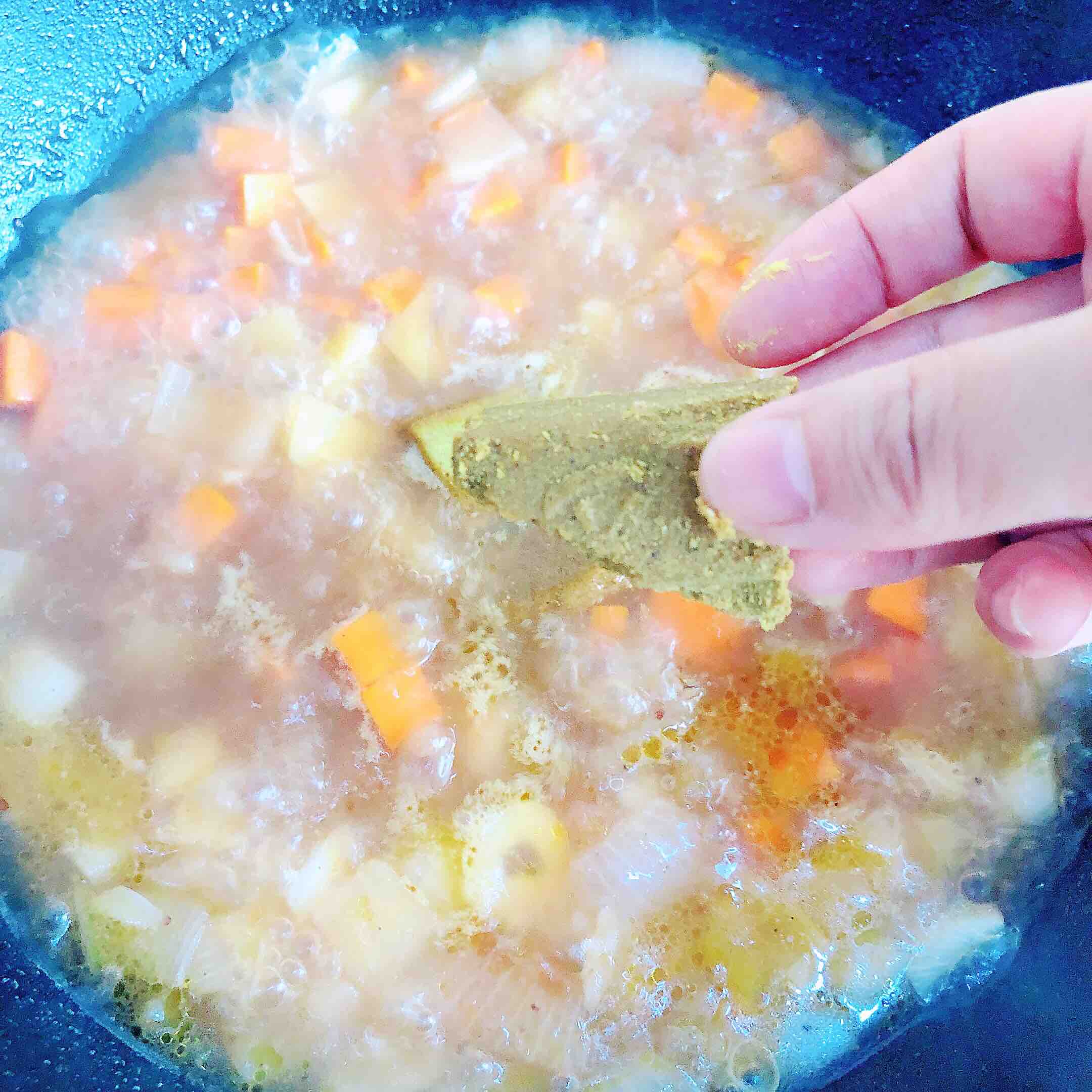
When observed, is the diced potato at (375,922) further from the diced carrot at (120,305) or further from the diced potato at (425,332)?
the diced carrot at (120,305)

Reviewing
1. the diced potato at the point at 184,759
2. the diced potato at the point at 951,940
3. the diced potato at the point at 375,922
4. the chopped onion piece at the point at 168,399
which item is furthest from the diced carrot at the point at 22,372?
the diced potato at the point at 951,940

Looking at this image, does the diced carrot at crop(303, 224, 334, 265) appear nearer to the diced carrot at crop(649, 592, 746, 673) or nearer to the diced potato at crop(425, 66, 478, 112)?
the diced potato at crop(425, 66, 478, 112)

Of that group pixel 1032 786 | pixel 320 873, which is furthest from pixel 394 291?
pixel 1032 786

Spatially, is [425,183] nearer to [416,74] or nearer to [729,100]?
[416,74]

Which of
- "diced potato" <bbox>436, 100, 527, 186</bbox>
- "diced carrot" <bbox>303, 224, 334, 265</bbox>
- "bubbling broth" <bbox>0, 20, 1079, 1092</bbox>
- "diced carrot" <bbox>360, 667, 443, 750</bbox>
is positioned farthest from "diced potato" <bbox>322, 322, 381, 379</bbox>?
"diced carrot" <bbox>360, 667, 443, 750</bbox>

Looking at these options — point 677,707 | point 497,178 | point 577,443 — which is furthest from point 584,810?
point 497,178

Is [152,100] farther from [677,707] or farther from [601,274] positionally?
[677,707]

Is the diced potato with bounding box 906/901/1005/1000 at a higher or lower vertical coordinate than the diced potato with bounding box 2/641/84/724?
lower
